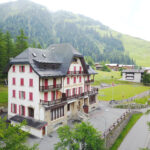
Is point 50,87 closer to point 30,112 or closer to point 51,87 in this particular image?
point 51,87

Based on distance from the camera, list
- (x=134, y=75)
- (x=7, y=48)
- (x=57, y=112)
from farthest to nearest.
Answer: (x=134, y=75) < (x=7, y=48) < (x=57, y=112)

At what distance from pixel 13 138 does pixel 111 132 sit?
19.9 meters

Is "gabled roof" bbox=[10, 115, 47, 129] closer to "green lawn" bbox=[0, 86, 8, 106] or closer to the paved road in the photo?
"green lawn" bbox=[0, 86, 8, 106]

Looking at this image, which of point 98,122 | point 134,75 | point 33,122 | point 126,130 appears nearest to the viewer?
point 33,122

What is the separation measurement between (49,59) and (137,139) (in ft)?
A: 83.0

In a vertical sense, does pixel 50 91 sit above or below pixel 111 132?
above

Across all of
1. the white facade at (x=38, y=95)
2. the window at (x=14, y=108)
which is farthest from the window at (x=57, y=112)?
the window at (x=14, y=108)

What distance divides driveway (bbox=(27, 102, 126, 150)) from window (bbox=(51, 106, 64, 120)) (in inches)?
129

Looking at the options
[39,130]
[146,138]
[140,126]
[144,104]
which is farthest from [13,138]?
[144,104]

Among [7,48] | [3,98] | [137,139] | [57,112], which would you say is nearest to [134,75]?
[137,139]

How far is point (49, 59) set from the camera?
32844mm

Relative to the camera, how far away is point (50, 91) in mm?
30875

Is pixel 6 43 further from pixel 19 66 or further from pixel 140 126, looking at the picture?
pixel 140 126

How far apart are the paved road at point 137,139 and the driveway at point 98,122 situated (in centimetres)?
471
